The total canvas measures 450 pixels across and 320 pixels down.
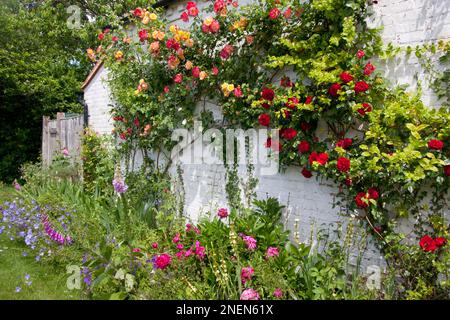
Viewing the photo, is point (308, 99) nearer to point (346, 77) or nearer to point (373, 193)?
point (346, 77)

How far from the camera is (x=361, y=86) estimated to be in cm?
285

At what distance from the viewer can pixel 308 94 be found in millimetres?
3199

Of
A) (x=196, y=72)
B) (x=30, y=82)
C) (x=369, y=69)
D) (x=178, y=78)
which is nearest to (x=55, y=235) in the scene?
(x=178, y=78)

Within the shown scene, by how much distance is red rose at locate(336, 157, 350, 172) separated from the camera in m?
2.87

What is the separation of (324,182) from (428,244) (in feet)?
3.33

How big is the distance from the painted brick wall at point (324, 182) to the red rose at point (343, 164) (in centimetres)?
38

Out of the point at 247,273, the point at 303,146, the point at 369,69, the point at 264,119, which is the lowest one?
the point at 247,273

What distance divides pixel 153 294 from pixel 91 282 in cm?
73

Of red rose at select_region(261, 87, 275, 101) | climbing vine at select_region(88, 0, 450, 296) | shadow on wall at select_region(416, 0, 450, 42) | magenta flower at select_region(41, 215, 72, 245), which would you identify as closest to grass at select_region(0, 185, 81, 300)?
magenta flower at select_region(41, 215, 72, 245)

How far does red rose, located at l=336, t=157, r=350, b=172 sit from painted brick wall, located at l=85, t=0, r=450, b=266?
38 cm

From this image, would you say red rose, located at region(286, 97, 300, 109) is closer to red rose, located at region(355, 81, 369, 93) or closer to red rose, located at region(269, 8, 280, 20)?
red rose, located at region(355, 81, 369, 93)

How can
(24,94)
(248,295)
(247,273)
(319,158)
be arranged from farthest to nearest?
(24,94)
(319,158)
(247,273)
(248,295)

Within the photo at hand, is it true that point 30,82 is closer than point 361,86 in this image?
No

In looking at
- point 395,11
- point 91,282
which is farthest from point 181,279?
point 395,11
